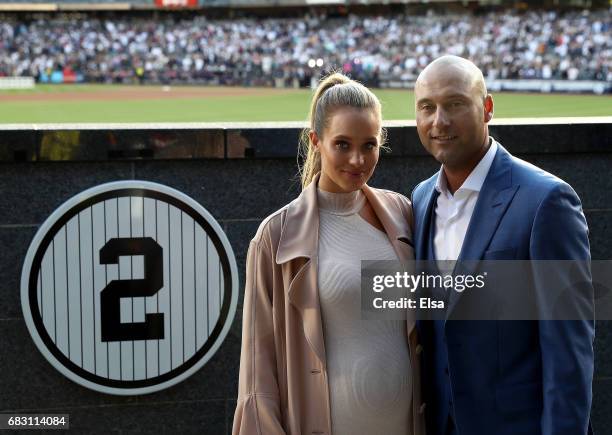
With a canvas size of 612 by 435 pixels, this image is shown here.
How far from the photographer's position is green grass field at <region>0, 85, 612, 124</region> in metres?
21.1

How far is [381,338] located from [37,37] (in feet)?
176

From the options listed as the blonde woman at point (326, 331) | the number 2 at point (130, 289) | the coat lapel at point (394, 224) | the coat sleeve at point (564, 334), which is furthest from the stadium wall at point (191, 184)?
the coat sleeve at point (564, 334)

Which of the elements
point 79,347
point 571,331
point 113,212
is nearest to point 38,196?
point 113,212

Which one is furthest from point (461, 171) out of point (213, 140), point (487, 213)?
point (213, 140)

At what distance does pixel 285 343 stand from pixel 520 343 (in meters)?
0.69

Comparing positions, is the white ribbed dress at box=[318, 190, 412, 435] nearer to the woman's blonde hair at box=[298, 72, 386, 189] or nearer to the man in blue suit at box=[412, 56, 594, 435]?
the man in blue suit at box=[412, 56, 594, 435]

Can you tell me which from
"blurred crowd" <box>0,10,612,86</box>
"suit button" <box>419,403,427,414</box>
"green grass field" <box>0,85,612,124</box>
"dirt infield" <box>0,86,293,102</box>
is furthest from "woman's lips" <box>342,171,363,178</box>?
"blurred crowd" <box>0,10,612,86</box>

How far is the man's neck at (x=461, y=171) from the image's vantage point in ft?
8.89

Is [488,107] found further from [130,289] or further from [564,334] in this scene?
[130,289]

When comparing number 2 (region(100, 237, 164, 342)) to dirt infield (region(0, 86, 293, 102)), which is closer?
number 2 (region(100, 237, 164, 342))

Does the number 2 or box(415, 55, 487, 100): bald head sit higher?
box(415, 55, 487, 100): bald head

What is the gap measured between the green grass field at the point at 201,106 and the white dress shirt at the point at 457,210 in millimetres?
15878

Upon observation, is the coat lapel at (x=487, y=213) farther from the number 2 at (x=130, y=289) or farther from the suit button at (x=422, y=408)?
the number 2 at (x=130, y=289)

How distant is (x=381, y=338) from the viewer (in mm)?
2699
